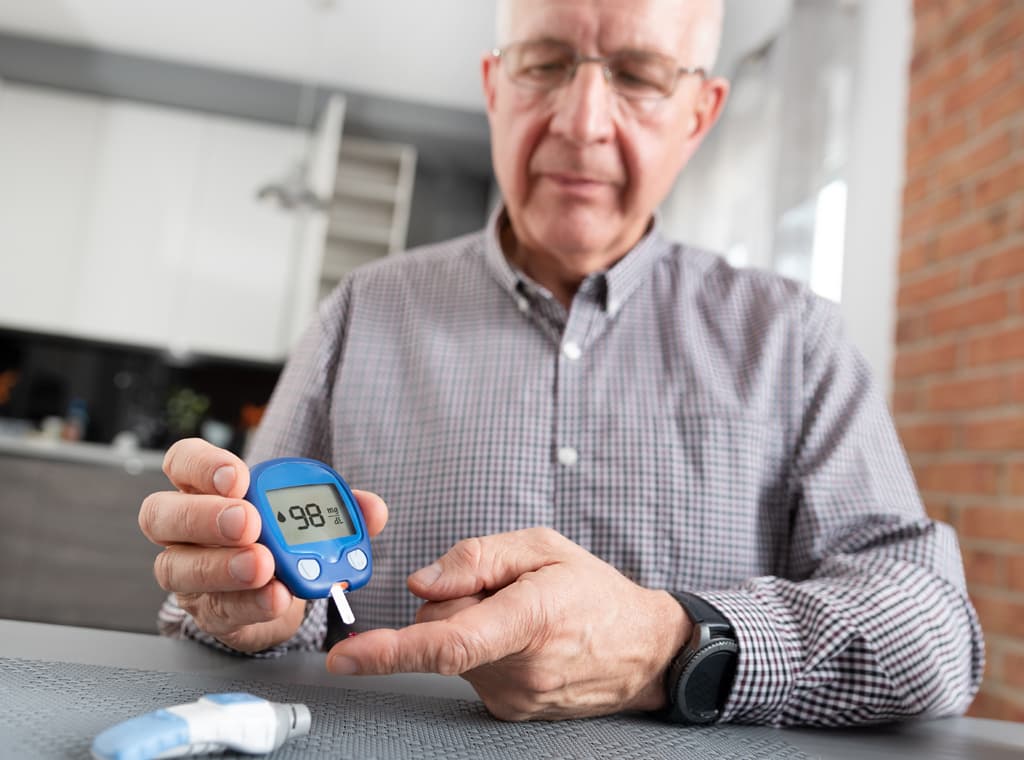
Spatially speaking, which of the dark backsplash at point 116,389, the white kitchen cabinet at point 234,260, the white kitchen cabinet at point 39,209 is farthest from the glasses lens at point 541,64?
the white kitchen cabinet at point 39,209

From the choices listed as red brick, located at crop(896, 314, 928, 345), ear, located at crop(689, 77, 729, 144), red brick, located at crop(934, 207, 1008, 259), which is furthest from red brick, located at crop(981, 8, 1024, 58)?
ear, located at crop(689, 77, 729, 144)

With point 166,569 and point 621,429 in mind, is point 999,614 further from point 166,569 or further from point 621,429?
point 166,569

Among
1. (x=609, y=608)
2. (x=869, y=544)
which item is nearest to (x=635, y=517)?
(x=869, y=544)

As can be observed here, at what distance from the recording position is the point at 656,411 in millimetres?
1057

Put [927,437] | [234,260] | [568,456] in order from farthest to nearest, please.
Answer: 1. [234,260]
2. [927,437]
3. [568,456]

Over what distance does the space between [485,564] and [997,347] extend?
1.48 metres

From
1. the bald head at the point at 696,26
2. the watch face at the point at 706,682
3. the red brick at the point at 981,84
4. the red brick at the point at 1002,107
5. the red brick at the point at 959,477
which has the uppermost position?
the red brick at the point at 981,84

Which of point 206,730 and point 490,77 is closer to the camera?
point 206,730

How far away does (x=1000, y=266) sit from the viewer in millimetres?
1732

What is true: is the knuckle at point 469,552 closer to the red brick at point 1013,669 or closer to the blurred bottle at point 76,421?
the red brick at point 1013,669

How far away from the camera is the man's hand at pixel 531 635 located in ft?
1.76

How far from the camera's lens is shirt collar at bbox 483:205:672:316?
3.68ft

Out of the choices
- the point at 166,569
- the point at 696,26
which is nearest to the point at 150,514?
the point at 166,569

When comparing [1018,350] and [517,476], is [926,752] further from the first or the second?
[1018,350]
